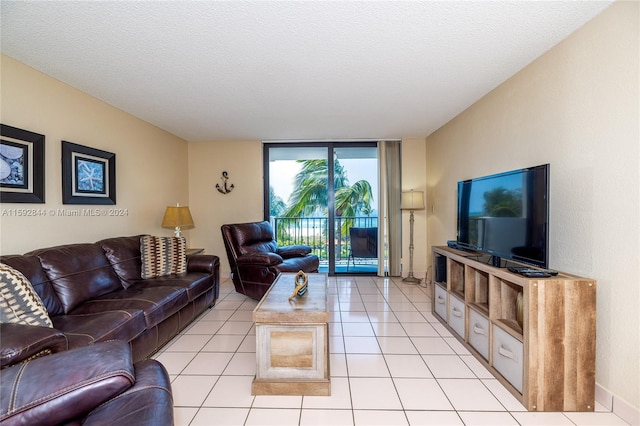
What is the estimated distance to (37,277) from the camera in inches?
75.8

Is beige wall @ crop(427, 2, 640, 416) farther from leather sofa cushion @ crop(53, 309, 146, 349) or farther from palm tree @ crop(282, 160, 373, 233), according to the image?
leather sofa cushion @ crop(53, 309, 146, 349)

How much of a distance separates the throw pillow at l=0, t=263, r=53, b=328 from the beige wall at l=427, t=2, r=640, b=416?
3208mm

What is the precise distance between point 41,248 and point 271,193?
9.76 ft

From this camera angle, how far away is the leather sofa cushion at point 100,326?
1641 millimetres

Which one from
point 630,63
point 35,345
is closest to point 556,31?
point 630,63

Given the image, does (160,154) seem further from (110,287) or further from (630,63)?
(630,63)

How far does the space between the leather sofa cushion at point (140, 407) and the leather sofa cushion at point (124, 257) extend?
1.95 m

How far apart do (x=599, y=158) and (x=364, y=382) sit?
199cm

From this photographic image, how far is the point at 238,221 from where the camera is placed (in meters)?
4.70

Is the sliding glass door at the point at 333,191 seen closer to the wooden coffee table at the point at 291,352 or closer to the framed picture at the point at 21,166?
the framed picture at the point at 21,166

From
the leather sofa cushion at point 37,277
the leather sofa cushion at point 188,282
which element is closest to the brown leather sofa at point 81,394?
the leather sofa cushion at point 37,277

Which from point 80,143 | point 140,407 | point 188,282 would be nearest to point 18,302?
point 188,282

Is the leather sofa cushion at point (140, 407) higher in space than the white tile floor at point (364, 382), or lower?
higher

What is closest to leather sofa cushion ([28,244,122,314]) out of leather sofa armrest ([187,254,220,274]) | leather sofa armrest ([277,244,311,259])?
leather sofa armrest ([187,254,220,274])
